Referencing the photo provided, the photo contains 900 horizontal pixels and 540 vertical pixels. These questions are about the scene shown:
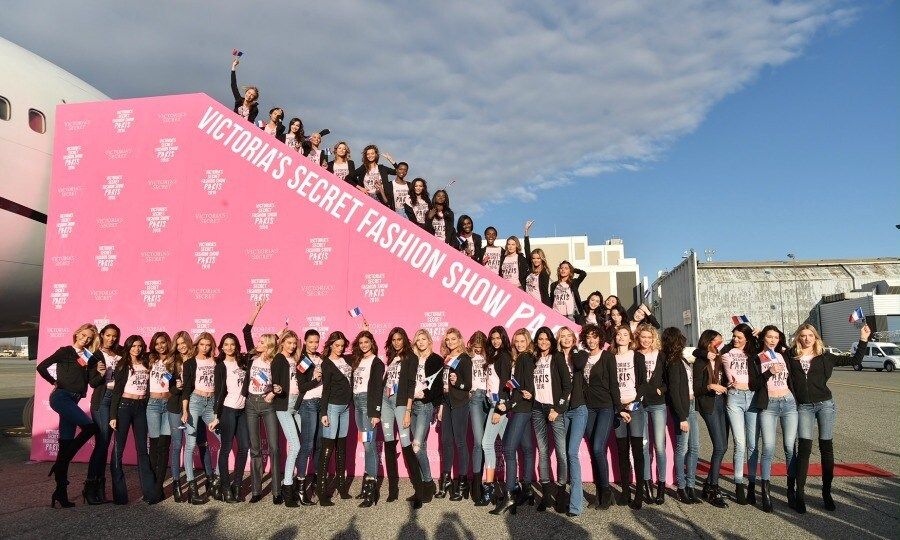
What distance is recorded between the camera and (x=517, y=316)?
7.95m

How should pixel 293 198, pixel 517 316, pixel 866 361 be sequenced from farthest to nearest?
pixel 866 361 < pixel 293 198 < pixel 517 316

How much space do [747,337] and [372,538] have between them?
5217 millimetres

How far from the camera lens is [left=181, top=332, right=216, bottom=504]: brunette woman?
21.7 ft

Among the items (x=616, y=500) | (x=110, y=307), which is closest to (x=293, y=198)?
(x=110, y=307)

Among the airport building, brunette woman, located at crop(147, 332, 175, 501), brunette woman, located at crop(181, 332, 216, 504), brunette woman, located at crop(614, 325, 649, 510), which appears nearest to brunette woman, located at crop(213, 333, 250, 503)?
brunette woman, located at crop(181, 332, 216, 504)

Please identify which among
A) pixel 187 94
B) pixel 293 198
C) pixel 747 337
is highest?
pixel 187 94

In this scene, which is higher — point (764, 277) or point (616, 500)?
point (764, 277)

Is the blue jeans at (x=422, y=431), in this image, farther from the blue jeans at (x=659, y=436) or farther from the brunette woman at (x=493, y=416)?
the blue jeans at (x=659, y=436)

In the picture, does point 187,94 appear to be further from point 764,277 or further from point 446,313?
point 764,277

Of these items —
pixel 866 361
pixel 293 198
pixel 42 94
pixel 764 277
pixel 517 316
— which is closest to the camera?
pixel 517 316

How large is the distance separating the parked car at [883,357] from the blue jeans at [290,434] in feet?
125

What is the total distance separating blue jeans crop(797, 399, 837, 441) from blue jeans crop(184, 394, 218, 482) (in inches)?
289

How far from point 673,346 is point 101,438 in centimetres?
741

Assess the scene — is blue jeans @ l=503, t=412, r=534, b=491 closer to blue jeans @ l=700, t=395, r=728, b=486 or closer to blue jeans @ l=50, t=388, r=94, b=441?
blue jeans @ l=700, t=395, r=728, b=486
